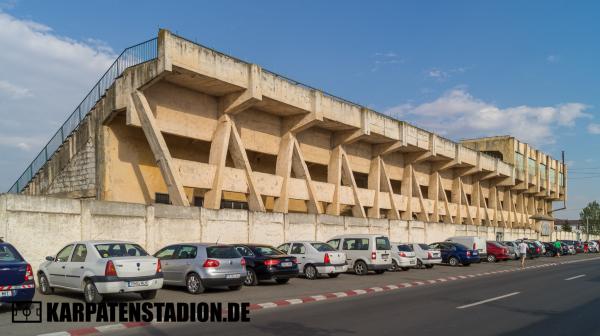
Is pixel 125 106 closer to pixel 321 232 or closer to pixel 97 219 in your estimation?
pixel 97 219

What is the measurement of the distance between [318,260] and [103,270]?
1011cm

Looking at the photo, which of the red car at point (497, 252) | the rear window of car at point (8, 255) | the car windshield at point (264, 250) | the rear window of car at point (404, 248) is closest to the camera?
the rear window of car at point (8, 255)

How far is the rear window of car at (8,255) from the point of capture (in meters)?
11.5

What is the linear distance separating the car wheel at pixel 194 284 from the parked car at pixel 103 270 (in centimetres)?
185

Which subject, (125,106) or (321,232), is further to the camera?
(321,232)

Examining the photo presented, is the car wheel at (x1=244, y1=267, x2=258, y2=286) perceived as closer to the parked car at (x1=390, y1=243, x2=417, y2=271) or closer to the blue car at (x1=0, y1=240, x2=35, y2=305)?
the blue car at (x1=0, y1=240, x2=35, y2=305)

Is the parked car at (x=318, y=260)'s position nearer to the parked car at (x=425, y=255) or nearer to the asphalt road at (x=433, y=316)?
the asphalt road at (x=433, y=316)

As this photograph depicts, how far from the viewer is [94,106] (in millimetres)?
26438

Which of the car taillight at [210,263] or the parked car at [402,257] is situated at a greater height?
the car taillight at [210,263]

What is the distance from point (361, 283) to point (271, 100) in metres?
12.1

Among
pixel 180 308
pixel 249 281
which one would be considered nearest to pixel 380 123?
pixel 249 281

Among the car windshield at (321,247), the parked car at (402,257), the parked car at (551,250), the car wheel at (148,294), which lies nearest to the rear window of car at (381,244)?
the parked car at (402,257)

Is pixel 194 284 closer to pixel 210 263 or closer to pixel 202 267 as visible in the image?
pixel 202 267

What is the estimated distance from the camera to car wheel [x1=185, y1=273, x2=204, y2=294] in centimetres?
1534
